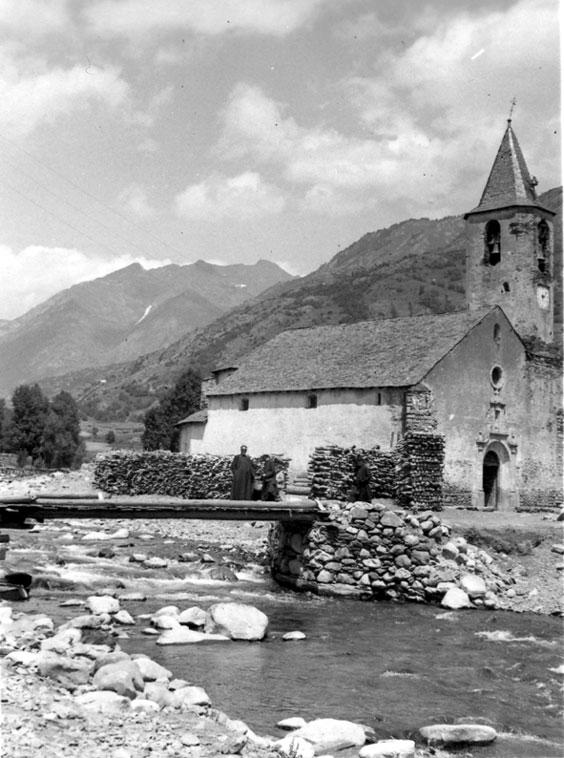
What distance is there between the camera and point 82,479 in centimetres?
4147

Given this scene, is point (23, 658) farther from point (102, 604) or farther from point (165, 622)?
point (102, 604)

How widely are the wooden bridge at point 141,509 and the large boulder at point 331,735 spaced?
899cm

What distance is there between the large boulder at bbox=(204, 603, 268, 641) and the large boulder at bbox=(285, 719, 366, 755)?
16.5 ft

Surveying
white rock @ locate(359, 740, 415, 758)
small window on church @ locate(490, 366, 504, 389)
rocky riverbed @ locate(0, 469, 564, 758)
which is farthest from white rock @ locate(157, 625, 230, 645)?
small window on church @ locate(490, 366, 504, 389)

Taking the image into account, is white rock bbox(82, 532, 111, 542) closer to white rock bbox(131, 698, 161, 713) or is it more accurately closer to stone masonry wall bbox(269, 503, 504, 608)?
stone masonry wall bbox(269, 503, 504, 608)

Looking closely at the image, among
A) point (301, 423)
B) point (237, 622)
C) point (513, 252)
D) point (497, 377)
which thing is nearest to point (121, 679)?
point (237, 622)

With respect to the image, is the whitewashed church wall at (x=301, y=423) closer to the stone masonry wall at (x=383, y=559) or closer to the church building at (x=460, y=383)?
the church building at (x=460, y=383)

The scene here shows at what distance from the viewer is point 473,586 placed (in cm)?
1944

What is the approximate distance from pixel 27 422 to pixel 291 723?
6633 centimetres

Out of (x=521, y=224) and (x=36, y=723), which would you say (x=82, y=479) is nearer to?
(x=521, y=224)

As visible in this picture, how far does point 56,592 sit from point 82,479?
2418 centimetres

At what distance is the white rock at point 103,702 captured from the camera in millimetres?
9023

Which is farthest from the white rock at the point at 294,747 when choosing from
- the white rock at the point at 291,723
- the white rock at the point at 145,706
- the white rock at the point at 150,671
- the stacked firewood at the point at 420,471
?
the stacked firewood at the point at 420,471

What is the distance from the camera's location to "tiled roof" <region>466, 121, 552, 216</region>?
43188mm
